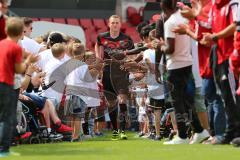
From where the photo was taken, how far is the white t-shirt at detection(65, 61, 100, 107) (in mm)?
12438

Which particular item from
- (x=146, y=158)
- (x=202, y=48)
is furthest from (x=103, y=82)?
(x=146, y=158)

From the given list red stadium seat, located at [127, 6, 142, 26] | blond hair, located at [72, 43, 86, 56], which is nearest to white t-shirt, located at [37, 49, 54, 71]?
blond hair, located at [72, 43, 86, 56]

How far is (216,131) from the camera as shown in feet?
29.4

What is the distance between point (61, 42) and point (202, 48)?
4.38 metres

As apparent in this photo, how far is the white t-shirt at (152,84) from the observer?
12.0 metres

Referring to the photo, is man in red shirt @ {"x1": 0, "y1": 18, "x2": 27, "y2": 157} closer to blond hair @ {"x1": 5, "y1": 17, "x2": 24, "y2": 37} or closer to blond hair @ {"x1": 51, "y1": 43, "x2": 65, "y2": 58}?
blond hair @ {"x1": 5, "y1": 17, "x2": 24, "y2": 37}

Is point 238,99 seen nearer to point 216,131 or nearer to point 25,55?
point 216,131

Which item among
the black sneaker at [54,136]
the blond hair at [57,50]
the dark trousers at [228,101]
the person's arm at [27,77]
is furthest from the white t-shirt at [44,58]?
the dark trousers at [228,101]

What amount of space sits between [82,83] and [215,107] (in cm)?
393

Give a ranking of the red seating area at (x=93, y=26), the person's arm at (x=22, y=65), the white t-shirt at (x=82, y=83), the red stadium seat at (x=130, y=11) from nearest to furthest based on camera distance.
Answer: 1. the person's arm at (x=22, y=65)
2. the white t-shirt at (x=82, y=83)
3. the red seating area at (x=93, y=26)
4. the red stadium seat at (x=130, y=11)

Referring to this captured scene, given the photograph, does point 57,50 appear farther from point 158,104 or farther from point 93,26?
point 93,26

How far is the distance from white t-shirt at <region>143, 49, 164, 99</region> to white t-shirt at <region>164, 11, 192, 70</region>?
2.31 meters

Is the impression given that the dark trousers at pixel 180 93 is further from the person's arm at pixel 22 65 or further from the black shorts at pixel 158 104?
the black shorts at pixel 158 104

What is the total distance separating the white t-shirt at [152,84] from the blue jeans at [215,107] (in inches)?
99.9
